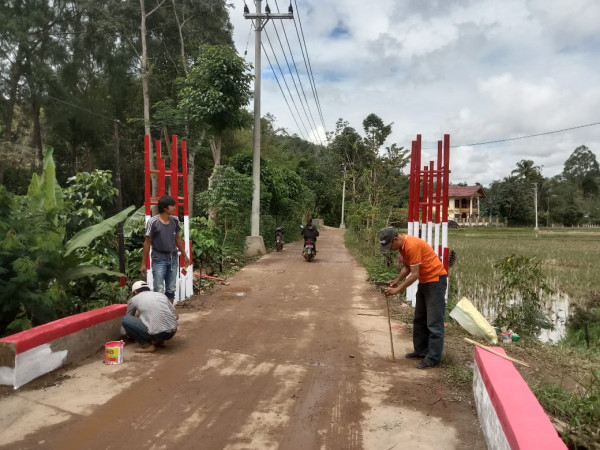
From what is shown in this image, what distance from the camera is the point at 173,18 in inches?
1092

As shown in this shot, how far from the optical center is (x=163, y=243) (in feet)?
21.1

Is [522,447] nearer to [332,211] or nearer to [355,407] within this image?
[355,407]

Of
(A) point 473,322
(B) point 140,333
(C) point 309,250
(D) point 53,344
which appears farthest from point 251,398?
(C) point 309,250

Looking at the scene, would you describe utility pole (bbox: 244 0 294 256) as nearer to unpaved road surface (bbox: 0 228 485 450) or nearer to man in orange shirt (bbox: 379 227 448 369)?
unpaved road surface (bbox: 0 228 485 450)

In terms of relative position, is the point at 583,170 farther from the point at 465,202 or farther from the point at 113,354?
the point at 113,354

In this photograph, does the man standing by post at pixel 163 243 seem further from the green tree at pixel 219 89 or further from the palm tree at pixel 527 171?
the palm tree at pixel 527 171

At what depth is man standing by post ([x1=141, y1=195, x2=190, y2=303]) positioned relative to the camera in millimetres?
6375

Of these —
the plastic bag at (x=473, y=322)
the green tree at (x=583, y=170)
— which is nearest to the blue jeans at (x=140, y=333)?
the plastic bag at (x=473, y=322)

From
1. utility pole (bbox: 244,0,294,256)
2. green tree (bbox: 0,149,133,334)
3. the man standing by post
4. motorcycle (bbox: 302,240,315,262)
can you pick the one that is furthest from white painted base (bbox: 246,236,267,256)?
green tree (bbox: 0,149,133,334)

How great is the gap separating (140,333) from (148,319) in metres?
0.26

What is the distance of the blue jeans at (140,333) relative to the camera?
5406 mm

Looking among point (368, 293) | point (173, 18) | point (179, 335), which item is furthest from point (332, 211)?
point (179, 335)

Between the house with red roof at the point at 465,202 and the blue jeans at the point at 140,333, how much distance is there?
207 ft

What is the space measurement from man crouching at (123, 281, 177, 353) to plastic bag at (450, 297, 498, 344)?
3751 millimetres
